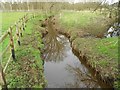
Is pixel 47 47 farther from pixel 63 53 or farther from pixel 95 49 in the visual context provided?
pixel 95 49

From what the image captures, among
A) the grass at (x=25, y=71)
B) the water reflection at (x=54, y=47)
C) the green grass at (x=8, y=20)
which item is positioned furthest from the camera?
the green grass at (x=8, y=20)

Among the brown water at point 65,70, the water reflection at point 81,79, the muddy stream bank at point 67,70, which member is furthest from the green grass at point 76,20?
the water reflection at point 81,79

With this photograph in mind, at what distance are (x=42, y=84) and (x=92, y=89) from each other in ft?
8.10

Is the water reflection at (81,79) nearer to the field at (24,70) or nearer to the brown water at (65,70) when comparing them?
the brown water at (65,70)

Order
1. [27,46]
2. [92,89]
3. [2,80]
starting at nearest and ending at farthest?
[2,80]
[92,89]
[27,46]

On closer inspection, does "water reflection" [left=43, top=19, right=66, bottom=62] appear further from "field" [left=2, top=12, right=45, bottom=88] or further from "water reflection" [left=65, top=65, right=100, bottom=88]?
"water reflection" [left=65, top=65, right=100, bottom=88]

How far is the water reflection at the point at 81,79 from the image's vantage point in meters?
9.99

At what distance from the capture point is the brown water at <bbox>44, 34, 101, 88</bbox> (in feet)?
→ 33.4

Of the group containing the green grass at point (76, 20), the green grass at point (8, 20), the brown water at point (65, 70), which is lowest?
the brown water at point (65, 70)

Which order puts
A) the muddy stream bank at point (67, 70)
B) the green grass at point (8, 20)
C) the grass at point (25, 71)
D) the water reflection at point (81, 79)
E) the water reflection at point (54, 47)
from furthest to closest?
the green grass at point (8, 20) < the water reflection at point (54, 47) < the muddy stream bank at point (67, 70) < the water reflection at point (81, 79) < the grass at point (25, 71)

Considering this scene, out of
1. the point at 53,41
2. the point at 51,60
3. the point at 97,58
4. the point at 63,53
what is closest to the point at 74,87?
the point at 97,58

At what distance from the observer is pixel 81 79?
1073cm

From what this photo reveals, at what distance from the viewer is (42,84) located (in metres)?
8.79

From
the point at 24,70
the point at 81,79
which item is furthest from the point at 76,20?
the point at 24,70
